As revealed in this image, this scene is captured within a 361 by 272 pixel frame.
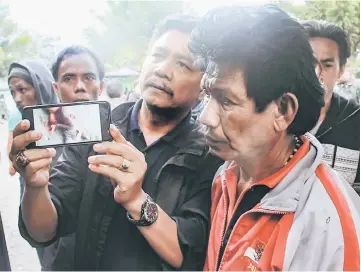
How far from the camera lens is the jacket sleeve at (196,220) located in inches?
27.5

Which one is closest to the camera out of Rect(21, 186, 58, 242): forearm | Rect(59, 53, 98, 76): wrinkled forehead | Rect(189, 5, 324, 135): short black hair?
Rect(189, 5, 324, 135): short black hair

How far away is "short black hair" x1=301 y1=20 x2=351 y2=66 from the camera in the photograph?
0.82 meters

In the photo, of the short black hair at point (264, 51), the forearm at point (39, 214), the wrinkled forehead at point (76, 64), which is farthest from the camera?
the wrinkled forehead at point (76, 64)

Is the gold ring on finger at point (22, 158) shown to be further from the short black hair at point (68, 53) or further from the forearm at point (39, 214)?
the short black hair at point (68, 53)

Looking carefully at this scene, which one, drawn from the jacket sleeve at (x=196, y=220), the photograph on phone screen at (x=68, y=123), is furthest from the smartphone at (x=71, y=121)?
the jacket sleeve at (x=196, y=220)

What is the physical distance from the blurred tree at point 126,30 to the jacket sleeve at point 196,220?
29 cm

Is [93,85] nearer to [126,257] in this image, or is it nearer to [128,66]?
[128,66]

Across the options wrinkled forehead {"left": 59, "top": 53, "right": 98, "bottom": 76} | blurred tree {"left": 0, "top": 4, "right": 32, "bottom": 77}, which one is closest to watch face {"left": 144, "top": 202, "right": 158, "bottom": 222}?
wrinkled forehead {"left": 59, "top": 53, "right": 98, "bottom": 76}

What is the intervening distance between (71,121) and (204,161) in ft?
0.90

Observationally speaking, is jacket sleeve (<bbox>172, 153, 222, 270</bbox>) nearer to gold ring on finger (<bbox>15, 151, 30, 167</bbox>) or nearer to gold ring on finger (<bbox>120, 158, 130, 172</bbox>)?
gold ring on finger (<bbox>120, 158, 130, 172</bbox>)

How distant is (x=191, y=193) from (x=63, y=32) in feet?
1.52

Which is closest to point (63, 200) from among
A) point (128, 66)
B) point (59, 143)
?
point (59, 143)

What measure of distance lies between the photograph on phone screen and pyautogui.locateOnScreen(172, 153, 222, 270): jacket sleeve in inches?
9.0

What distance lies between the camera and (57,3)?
802mm
